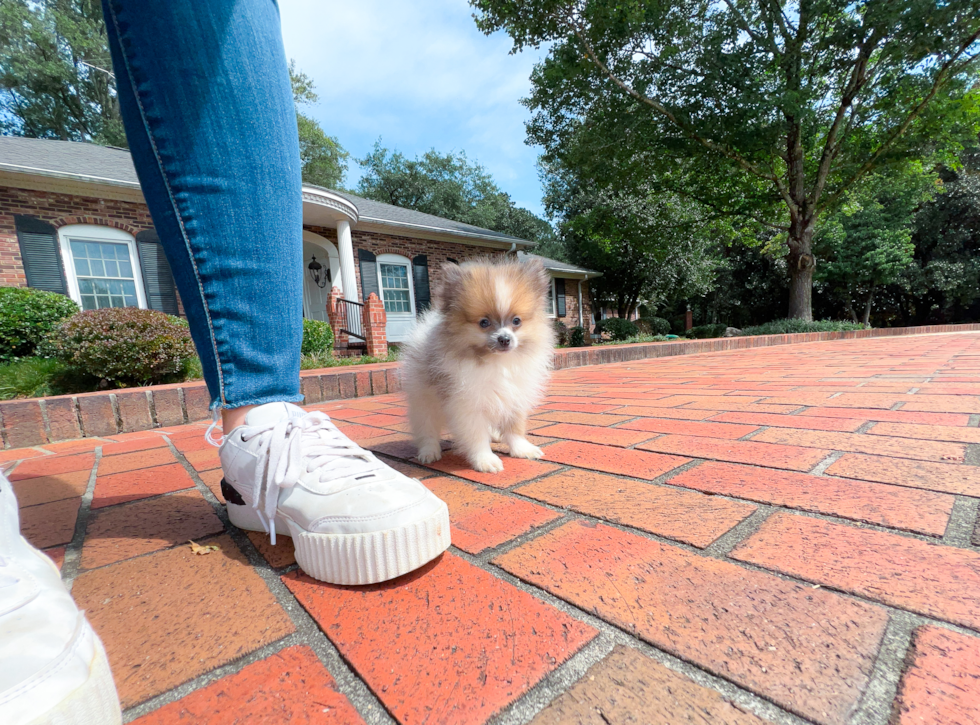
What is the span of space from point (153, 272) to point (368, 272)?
504cm

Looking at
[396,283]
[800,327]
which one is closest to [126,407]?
[396,283]

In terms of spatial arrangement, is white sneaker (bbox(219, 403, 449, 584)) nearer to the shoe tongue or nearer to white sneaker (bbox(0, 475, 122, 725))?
the shoe tongue

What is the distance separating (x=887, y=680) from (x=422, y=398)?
1.59 metres

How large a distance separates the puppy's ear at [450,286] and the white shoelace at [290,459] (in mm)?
850

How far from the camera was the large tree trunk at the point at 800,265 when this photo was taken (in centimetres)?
1288

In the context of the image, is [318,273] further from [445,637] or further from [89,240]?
[445,637]

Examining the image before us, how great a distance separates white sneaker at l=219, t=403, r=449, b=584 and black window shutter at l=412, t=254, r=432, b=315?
12880mm

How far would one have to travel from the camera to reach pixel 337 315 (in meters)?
11.2

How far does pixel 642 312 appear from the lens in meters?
26.4

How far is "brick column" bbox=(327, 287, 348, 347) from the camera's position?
440 inches

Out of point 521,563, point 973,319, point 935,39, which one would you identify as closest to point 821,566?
point 521,563

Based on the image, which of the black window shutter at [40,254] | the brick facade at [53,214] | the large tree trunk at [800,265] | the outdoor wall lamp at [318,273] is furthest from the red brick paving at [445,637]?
the large tree trunk at [800,265]

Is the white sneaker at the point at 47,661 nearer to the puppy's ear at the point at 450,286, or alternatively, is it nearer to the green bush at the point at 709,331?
the puppy's ear at the point at 450,286

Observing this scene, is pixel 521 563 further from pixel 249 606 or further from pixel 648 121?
pixel 648 121
